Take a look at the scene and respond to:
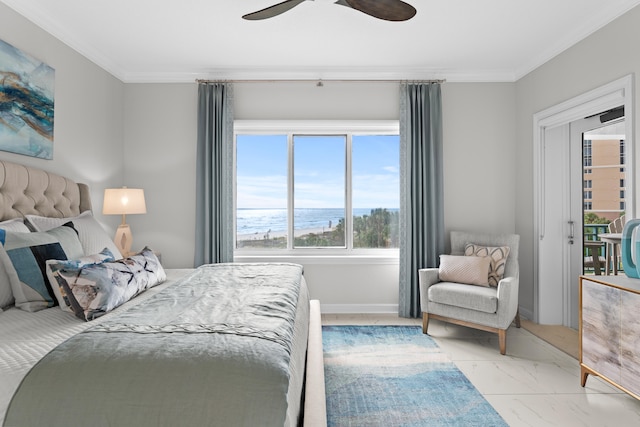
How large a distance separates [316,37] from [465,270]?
2509mm

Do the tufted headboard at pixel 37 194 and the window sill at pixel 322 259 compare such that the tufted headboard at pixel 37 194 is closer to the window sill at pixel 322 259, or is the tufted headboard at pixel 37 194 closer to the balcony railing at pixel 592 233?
the window sill at pixel 322 259

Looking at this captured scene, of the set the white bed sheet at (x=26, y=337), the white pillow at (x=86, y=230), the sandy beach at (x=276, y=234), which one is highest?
the white pillow at (x=86, y=230)

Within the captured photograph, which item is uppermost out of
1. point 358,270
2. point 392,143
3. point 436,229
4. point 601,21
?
point 601,21

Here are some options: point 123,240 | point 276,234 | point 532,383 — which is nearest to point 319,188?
point 276,234

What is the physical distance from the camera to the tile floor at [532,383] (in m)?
2.19

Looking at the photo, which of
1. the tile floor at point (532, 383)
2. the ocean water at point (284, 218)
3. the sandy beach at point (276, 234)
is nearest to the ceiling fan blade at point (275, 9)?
the ocean water at point (284, 218)

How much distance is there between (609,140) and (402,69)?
2.05 m

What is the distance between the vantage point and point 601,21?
2963 millimetres

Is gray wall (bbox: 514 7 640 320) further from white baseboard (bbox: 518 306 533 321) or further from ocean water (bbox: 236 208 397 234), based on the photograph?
ocean water (bbox: 236 208 397 234)

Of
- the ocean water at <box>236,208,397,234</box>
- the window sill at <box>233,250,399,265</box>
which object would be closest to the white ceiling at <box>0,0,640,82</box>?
the ocean water at <box>236,208,397,234</box>

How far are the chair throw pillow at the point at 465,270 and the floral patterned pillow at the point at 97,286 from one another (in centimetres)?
267

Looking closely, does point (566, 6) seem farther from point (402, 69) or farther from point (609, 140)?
point (402, 69)

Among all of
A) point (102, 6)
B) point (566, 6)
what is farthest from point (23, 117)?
point (566, 6)

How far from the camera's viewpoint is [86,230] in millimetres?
2539
